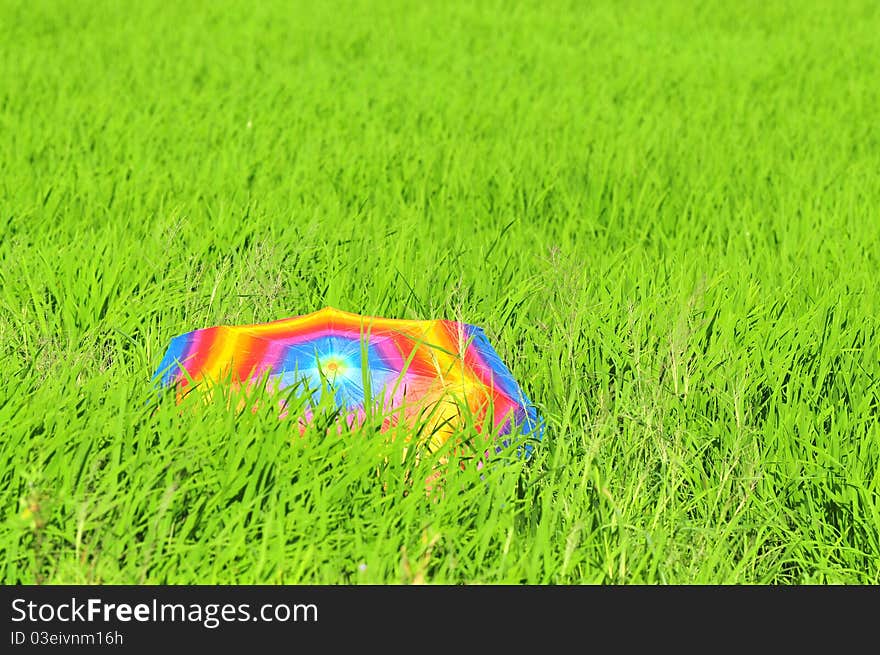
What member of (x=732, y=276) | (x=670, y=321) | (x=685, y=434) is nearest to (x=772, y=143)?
(x=732, y=276)

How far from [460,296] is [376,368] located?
2.08ft

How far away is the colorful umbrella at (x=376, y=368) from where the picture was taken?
1891mm

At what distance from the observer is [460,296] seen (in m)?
2.56

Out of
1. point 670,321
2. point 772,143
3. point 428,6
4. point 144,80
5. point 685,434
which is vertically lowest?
point 685,434

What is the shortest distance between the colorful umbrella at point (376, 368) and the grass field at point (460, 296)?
0.11 meters

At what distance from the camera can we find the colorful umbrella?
189cm

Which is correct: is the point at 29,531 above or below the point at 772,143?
below

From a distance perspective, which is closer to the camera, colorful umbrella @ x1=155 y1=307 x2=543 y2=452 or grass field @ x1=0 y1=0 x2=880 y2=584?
grass field @ x1=0 y1=0 x2=880 y2=584

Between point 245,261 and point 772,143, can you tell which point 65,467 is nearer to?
point 245,261

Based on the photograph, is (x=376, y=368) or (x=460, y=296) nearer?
(x=376, y=368)

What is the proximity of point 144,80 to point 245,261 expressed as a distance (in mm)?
2871

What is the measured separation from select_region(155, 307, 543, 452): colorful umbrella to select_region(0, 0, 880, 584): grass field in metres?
0.11

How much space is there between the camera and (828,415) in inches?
86.7

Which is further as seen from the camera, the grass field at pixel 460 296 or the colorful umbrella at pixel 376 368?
the colorful umbrella at pixel 376 368
